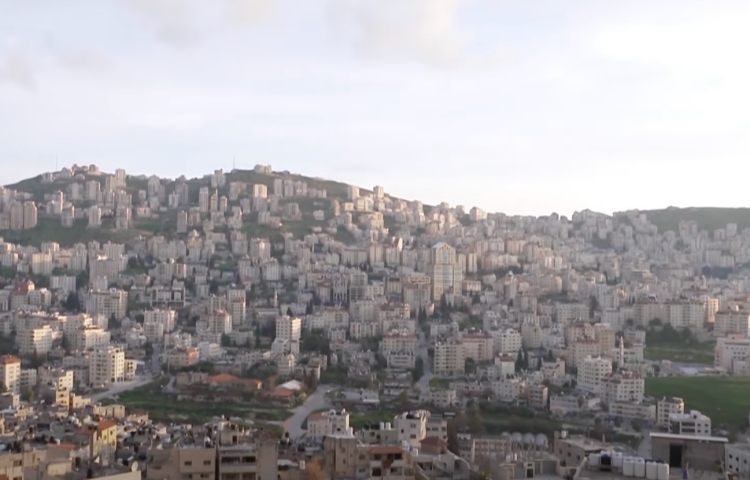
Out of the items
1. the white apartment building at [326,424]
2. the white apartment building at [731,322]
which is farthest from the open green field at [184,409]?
the white apartment building at [731,322]

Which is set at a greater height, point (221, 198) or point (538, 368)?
point (221, 198)

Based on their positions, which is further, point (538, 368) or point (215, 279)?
point (215, 279)

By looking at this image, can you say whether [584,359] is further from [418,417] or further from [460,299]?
[460,299]

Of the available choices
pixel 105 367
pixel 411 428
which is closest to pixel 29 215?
pixel 105 367

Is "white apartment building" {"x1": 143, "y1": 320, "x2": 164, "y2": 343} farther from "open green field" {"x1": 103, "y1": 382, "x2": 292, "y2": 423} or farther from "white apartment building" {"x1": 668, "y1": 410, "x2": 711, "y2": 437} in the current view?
"white apartment building" {"x1": 668, "y1": 410, "x2": 711, "y2": 437}

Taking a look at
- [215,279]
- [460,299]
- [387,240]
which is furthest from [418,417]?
[387,240]

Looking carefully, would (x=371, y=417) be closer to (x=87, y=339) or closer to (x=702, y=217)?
(x=87, y=339)
